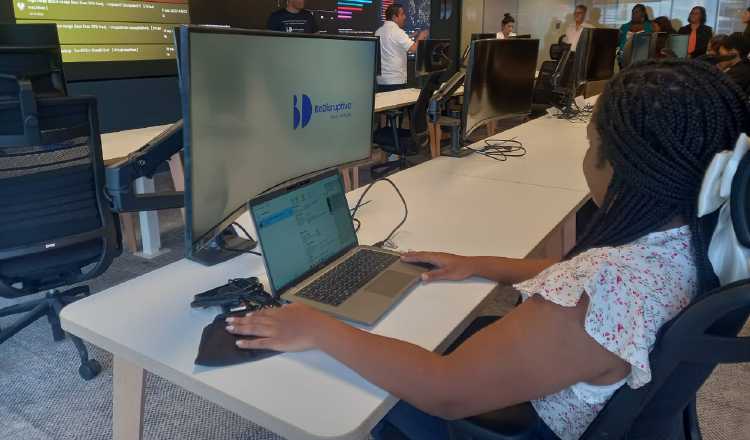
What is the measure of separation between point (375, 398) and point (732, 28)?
10.2 m

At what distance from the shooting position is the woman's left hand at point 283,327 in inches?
34.5

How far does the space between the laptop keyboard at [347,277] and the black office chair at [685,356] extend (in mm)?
465

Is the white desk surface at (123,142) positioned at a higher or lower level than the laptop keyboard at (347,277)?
higher

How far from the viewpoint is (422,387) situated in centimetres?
79

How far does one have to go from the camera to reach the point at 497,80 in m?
2.46

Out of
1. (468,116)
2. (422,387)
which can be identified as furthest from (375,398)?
(468,116)

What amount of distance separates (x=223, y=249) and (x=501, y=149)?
158 centimetres

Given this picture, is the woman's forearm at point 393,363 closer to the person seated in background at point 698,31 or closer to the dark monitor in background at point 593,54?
the dark monitor in background at point 593,54

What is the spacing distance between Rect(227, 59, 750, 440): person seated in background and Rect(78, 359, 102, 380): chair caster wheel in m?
1.43

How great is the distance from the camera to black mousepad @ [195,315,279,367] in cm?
85

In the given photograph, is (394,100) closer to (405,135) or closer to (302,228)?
(405,135)

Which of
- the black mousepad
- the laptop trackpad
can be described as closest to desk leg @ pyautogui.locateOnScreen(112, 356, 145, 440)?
the black mousepad

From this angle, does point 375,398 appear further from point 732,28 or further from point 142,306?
point 732,28

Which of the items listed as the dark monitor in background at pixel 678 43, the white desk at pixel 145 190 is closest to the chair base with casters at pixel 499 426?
the white desk at pixel 145 190
